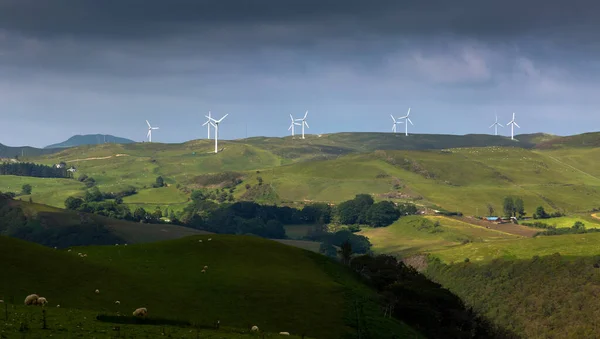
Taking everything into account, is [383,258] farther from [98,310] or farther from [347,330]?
[98,310]

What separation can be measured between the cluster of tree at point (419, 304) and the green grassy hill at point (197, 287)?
237 inches

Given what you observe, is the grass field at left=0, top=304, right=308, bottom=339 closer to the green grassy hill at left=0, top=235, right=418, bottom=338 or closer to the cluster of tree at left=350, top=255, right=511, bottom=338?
the green grassy hill at left=0, top=235, right=418, bottom=338

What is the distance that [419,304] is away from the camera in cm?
10544

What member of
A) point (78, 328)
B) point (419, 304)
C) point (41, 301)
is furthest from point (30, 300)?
point (419, 304)

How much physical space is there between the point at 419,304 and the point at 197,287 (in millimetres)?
38597

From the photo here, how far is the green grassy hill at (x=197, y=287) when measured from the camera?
239 feet

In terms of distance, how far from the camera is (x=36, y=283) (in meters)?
72.5

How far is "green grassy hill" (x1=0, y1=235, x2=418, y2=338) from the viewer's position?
72.9 m

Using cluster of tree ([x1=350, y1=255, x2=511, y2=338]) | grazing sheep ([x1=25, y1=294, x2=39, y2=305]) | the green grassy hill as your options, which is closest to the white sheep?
grazing sheep ([x1=25, y1=294, x2=39, y2=305])

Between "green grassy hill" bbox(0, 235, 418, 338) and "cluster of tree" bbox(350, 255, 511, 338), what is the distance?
601 centimetres

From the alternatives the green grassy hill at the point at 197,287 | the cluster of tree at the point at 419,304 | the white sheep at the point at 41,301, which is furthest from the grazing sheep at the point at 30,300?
the cluster of tree at the point at 419,304

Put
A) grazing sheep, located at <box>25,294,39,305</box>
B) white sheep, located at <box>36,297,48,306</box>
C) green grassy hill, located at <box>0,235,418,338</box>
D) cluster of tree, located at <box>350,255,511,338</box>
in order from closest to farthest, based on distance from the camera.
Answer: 1. white sheep, located at <box>36,297,48,306</box>
2. grazing sheep, located at <box>25,294,39,305</box>
3. green grassy hill, located at <box>0,235,418,338</box>
4. cluster of tree, located at <box>350,255,511,338</box>

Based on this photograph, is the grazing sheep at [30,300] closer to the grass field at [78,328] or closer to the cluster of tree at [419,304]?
the grass field at [78,328]

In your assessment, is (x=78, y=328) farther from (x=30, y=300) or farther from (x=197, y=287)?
(x=197, y=287)
